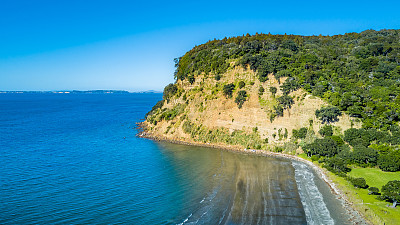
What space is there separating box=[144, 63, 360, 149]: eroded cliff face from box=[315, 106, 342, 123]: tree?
140cm

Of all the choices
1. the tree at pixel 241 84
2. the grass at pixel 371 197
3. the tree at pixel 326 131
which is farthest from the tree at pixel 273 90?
the grass at pixel 371 197

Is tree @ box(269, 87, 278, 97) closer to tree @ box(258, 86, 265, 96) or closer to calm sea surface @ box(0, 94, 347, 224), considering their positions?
tree @ box(258, 86, 265, 96)

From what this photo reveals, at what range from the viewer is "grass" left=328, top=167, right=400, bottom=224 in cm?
3284

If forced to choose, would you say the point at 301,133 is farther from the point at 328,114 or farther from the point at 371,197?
the point at 371,197

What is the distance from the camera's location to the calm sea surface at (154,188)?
115 ft

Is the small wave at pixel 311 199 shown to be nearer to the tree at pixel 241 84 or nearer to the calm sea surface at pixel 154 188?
the calm sea surface at pixel 154 188

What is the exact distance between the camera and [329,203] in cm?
3866

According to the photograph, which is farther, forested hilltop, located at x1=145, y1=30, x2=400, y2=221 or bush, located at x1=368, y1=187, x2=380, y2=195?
forested hilltop, located at x1=145, y1=30, x2=400, y2=221

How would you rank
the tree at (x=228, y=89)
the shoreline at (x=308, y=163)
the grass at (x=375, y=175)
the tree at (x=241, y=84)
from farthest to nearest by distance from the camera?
1. the tree at (x=228, y=89)
2. the tree at (x=241, y=84)
3. the grass at (x=375, y=175)
4. the shoreline at (x=308, y=163)

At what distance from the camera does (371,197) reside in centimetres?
3903

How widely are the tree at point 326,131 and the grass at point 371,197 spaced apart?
1324cm

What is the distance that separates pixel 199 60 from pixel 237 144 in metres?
43.1

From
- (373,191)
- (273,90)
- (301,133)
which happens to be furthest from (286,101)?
(373,191)

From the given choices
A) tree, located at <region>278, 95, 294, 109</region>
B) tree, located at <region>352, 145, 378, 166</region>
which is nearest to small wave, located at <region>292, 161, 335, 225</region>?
tree, located at <region>352, 145, 378, 166</region>
